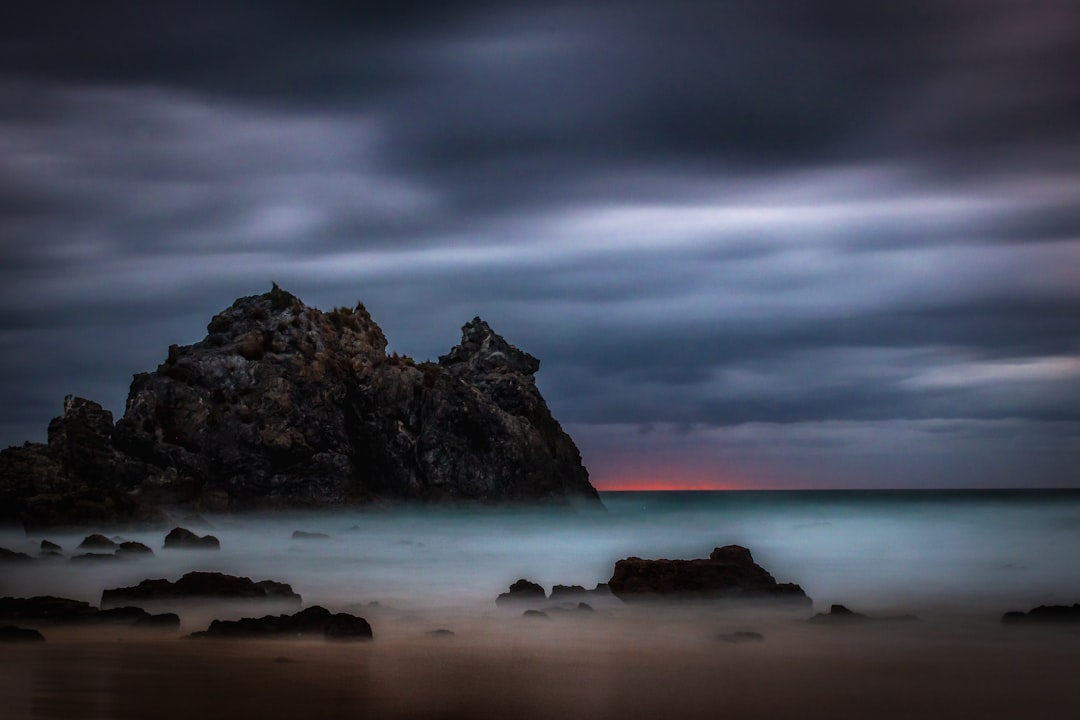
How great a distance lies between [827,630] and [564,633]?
11.7ft

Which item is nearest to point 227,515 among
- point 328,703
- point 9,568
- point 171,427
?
point 171,427

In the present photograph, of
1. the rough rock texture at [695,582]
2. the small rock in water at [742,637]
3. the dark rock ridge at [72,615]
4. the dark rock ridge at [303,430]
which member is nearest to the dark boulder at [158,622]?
the dark rock ridge at [72,615]

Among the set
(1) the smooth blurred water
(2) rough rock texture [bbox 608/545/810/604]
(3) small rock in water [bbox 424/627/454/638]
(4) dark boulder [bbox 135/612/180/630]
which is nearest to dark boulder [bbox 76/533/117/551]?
(1) the smooth blurred water

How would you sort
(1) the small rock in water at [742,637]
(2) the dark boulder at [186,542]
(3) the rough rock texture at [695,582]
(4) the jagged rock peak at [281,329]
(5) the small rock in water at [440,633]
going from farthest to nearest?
(4) the jagged rock peak at [281,329]
(2) the dark boulder at [186,542]
(3) the rough rock texture at [695,582]
(5) the small rock in water at [440,633]
(1) the small rock in water at [742,637]

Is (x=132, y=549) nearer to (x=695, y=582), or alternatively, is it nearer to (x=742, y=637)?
(x=695, y=582)

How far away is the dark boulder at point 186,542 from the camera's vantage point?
3209 centimetres

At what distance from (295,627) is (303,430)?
→ 144 feet

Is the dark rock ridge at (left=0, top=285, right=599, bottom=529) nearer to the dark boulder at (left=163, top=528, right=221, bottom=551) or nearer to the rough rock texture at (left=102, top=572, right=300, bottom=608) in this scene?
the dark boulder at (left=163, top=528, right=221, bottom=551)

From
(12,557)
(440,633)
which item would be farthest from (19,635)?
(12,557)

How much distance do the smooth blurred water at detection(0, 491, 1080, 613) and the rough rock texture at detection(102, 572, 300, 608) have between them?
1910 mm

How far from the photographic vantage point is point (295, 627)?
14.7 meters

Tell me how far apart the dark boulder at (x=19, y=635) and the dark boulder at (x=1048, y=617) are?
43.1 feet

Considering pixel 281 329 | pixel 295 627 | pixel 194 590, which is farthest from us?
pixel 281 329

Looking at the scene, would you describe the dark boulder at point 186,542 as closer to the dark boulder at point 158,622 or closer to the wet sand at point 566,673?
the wet sand at point 566,673
